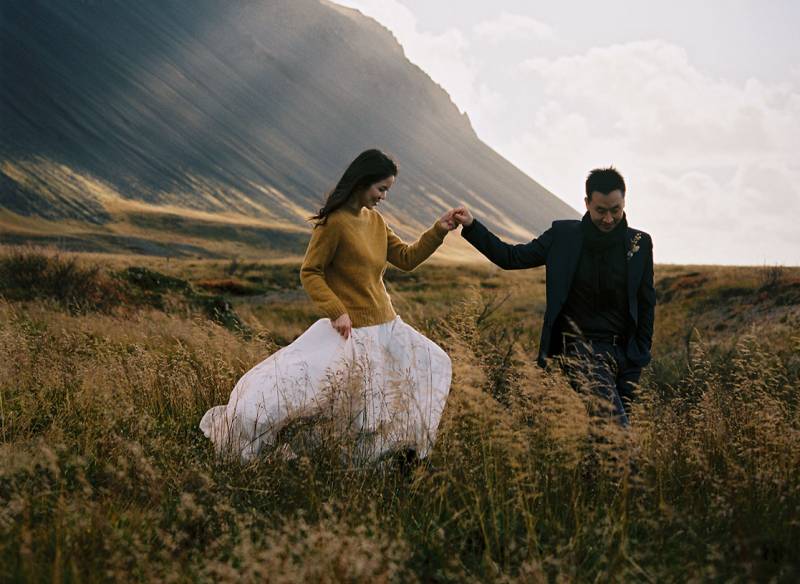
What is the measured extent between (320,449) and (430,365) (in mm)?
911

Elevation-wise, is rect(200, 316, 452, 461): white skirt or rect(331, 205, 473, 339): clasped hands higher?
rect(331, 205, 473, 339): clasped hands

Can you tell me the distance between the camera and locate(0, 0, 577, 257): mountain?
90.2 meters

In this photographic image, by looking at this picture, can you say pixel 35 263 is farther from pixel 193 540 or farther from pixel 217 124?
pixel 217 124

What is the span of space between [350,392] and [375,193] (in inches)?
51.0

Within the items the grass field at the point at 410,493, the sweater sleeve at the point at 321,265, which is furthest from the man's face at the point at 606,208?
the sweater sleeve at the point at 321,265

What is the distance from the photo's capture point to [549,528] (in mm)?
3305

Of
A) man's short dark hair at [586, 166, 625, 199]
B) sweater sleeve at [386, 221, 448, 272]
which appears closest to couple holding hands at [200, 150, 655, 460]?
man's short dark hair at [586, 166, 625, 199]

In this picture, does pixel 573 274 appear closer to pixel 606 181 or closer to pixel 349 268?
pixel 606 181

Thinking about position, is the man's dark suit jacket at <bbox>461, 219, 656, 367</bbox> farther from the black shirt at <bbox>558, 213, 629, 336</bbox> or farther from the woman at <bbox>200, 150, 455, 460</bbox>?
the woman at <bbox>200, 150, 455, 460</bbox>

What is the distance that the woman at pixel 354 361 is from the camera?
4.33 meters

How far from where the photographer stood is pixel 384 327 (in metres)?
4.85

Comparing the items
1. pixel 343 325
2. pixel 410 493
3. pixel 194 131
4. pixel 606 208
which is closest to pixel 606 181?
pixel 606 208

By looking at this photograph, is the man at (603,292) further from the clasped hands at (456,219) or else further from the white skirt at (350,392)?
the white skirt at (350,392)

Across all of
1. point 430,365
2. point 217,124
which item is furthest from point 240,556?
point 217,124
